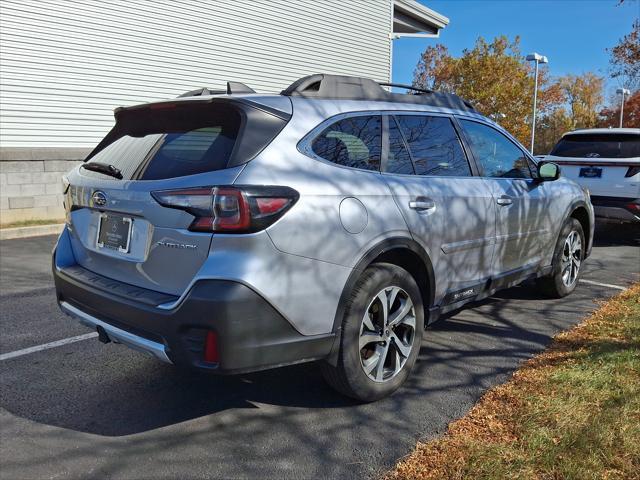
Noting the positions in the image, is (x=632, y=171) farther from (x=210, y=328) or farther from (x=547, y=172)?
(x=210, y=328)

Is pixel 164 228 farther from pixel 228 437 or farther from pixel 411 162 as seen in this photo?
pixel 411 162

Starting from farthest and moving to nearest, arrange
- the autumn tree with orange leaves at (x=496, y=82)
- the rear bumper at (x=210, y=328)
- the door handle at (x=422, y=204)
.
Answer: the autumn tree with orange leaves at (x=496, y=82)
the door handle at (x=422, y=204)
the rear bumper at (x=210, y=328)

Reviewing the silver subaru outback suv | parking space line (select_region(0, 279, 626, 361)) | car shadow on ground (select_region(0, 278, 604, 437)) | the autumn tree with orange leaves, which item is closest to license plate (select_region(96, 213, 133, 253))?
the silver subaru outback suv

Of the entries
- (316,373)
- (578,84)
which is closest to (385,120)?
(316,373)

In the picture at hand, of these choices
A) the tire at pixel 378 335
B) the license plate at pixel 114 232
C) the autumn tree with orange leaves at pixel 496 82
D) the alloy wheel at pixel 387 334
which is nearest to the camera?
the license plate at pixel 114 232

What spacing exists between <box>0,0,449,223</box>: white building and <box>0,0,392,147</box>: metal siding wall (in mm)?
20

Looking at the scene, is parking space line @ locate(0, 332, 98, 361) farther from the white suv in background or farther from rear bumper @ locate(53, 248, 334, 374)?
the white suv in background

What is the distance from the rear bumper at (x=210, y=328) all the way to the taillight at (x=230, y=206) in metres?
0.27

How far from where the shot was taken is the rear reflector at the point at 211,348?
8.48 feet

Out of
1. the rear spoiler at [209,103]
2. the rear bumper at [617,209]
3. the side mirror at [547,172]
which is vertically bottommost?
the rear bumper at [617,209]

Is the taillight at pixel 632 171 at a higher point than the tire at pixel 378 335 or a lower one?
higher

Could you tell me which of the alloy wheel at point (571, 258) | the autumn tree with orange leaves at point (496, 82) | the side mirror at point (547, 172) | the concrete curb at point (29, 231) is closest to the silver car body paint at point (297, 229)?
the side mirror at point (547, 172)

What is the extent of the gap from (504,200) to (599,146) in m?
5.38

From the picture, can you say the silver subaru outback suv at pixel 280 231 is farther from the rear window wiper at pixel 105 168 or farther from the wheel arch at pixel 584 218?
the wheel arch at pixel 584 218
